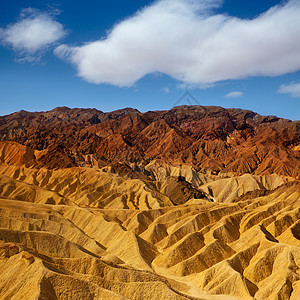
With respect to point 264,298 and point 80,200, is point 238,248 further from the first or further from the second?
point 80,200

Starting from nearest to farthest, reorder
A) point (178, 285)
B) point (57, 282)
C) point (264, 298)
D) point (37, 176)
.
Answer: point (57, 282) < point (264, 298) < point (178, 285) < point (37, 176)

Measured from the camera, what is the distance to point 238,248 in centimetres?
6575

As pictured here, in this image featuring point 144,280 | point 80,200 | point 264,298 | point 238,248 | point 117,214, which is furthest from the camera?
point 80,200

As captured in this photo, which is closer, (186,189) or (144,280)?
(144,280)

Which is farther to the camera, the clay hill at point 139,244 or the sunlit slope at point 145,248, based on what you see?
→ the clay hill at point 139,244

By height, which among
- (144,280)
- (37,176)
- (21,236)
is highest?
(37,176)

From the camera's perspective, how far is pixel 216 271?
52.9 metres

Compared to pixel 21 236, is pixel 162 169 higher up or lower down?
higher up

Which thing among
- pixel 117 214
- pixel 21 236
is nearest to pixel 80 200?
pixel 117 214

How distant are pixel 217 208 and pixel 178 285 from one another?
39.5 metres

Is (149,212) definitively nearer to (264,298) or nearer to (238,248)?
(238,248)

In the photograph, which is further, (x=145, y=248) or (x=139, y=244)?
(x=145, y=248)

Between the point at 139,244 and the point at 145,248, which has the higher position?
the point at 139,244

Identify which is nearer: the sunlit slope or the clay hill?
the sunlit slope
